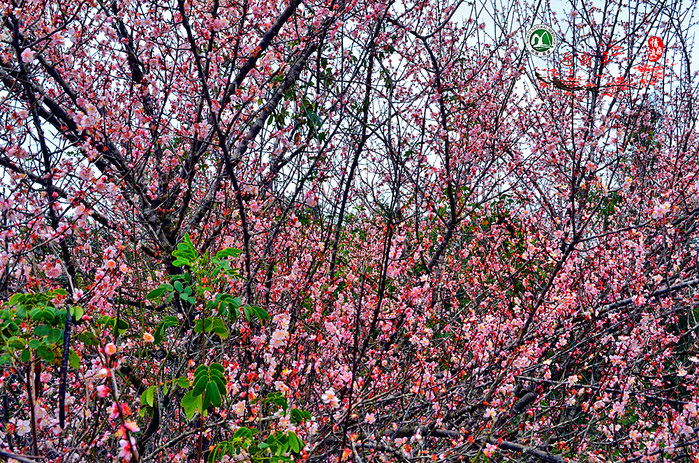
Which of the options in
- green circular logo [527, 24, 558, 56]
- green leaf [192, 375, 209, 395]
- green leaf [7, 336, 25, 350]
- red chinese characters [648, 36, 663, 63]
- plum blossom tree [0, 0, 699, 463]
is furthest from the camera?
green circular logo [527, 24, 558, 56]

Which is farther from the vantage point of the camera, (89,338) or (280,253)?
(280,253)

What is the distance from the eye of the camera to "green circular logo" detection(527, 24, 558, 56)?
5.10 meters

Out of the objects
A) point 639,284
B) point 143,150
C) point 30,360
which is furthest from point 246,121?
point 639,284

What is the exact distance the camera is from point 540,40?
527cm

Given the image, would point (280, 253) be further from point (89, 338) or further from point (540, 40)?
point (540, 40)

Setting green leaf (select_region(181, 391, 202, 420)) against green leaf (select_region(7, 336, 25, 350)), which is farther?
green leaf (select_region(181, 391, 202, 420))

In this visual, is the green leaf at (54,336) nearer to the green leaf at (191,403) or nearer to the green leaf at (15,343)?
the green leaf at (15,343)

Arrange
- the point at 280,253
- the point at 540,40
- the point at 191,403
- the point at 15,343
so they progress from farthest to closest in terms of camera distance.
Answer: the point at 540,40 < the point at 280,253 < the point at 191,403 < the point at 15,343

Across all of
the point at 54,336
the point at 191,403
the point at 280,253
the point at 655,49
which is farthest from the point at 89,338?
the point at 655,49

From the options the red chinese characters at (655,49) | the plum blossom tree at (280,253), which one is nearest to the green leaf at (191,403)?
the plum blossom tree at (280,253)

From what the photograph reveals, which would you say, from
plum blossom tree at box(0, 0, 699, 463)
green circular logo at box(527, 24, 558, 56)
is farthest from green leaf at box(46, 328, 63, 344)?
green circular logo at box(527, 24, 558, 56)

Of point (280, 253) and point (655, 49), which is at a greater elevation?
point (655, 49)

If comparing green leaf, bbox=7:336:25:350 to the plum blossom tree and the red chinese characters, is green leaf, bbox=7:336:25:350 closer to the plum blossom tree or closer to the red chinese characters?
the plum blossom tree

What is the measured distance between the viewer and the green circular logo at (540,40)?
5.10 m
